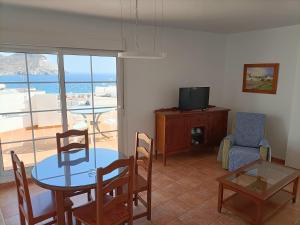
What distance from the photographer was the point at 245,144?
385cm

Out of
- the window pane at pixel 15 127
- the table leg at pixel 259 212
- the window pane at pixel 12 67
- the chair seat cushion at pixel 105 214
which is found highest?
the window pane at pixel 12 67

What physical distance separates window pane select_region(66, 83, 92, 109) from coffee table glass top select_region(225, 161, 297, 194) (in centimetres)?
224

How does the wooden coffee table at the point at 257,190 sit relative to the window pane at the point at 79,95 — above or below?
below

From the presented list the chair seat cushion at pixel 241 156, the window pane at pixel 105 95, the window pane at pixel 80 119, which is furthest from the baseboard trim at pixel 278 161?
the window pane at pixel 80 119

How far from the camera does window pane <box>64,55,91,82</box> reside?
327 centimetres

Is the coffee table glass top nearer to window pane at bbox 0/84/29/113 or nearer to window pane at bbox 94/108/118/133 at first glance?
window pane at bbox 94/108/118/133

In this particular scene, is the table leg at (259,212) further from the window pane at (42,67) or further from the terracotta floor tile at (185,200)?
the window pane at (42,67)

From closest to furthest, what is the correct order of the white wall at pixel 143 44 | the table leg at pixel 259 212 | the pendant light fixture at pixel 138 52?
the pendant light fixture at pixel 138 52 < the table leg at pixel 259 212 < the white wall at pixel 143 44

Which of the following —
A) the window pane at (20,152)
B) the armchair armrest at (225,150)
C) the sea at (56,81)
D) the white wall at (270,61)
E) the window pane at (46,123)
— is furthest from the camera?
the white wall at (270,61)

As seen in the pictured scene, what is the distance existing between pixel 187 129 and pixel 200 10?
1.94 meters

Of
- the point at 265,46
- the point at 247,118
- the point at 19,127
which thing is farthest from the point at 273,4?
the point at 19,127

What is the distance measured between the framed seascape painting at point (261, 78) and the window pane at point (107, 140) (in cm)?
263

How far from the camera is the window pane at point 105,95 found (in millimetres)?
3563

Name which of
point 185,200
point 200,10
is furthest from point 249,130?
point 200,10
